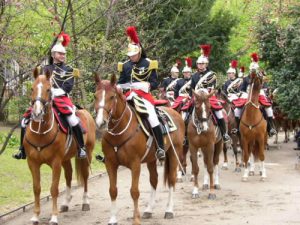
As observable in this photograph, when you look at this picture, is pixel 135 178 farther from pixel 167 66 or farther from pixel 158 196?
pixel 167 66

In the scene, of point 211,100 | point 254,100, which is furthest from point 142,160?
point 254,100

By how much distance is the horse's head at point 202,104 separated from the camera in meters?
14.0

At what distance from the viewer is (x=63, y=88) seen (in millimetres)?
11352

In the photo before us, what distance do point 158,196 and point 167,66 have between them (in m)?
15.5

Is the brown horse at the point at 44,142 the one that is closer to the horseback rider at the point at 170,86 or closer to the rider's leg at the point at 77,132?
the rider's leg at the point at 77,132

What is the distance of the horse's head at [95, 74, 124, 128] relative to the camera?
30.9 ft

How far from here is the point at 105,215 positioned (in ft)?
38.4

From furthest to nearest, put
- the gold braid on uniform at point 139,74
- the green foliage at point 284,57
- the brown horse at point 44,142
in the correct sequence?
the green foliage at point 284,57 → the gold braid on uniform at point 139,74 → the brown horse at point 44,142

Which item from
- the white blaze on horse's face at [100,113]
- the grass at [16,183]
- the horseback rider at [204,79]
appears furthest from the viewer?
the horseback rider at [204,79]

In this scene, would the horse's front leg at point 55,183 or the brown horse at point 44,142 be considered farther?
the horse's front leg at point 55,183

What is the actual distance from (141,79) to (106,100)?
4.92 feet

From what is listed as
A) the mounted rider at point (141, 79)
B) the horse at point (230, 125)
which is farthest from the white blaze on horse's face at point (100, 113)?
the horse at point (230, 125)

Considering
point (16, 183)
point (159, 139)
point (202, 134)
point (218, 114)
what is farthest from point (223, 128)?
point (16, 183)

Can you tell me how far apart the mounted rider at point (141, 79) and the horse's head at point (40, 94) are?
1534 millimetres
